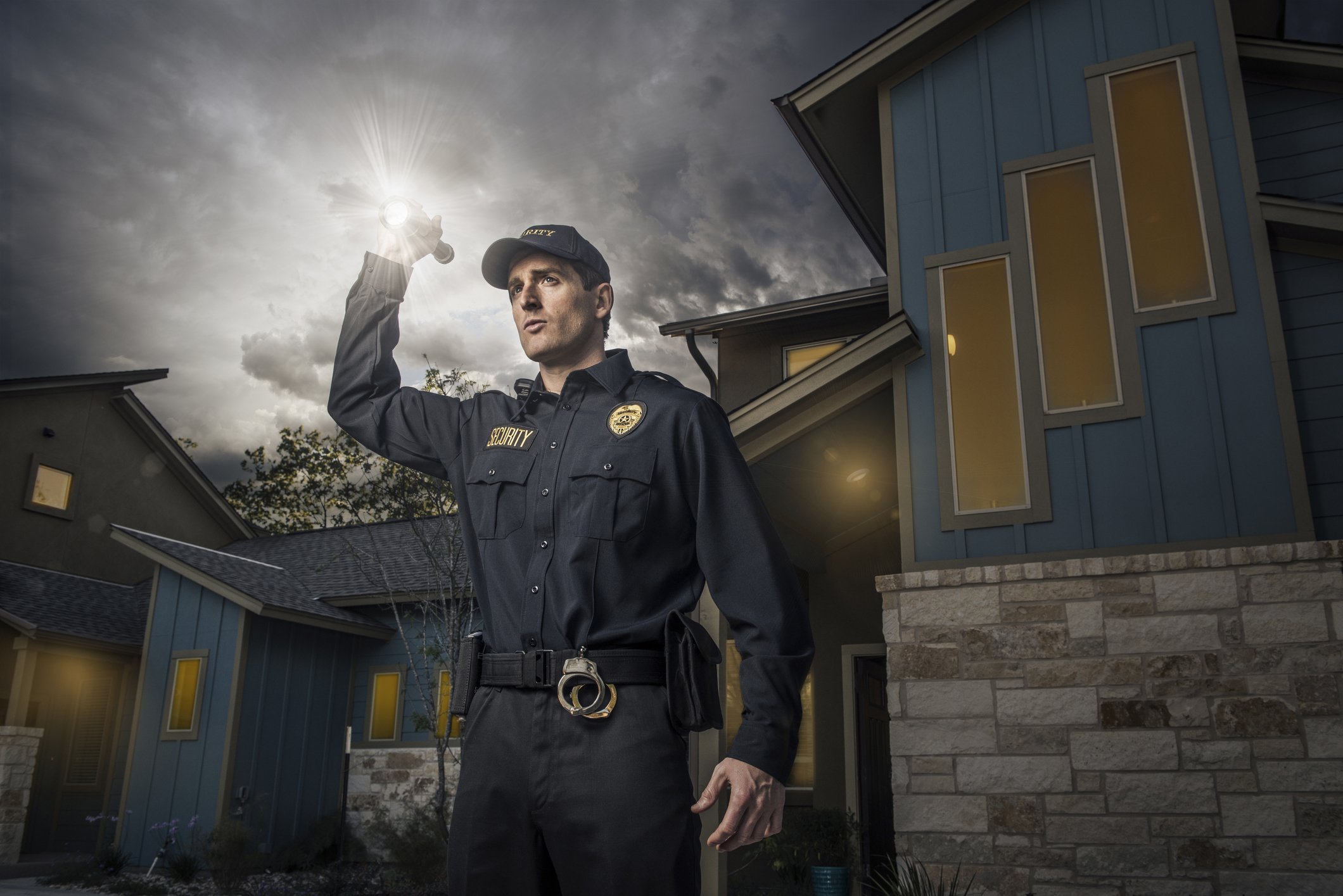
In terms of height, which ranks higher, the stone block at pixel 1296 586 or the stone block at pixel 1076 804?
the stone block at pixel 1296 586

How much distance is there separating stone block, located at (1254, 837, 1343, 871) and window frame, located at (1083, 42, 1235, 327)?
3271 millimetres

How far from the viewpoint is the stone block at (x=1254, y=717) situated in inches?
215

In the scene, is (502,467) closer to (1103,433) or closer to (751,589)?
(751,589)

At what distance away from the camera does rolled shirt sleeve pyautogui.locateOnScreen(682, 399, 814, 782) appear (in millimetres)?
1883

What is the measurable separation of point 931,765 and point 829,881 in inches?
99.9

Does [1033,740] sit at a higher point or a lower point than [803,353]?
lower

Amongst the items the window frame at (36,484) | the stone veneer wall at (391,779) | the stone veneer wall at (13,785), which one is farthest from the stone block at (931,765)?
the window frame at (36,484)

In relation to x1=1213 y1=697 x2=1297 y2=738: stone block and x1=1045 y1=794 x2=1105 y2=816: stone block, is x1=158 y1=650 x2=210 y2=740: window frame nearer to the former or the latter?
x1=1045 y1=794 x2=1105 y2=816: stone block

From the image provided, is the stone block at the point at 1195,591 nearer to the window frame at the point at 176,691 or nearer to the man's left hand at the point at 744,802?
the man's left hand at the point at 744,802

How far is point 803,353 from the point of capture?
38.4 feet

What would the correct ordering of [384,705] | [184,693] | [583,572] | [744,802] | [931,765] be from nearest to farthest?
[744,802]
[583,572]
[931,765]
[184,693]
[384,705]

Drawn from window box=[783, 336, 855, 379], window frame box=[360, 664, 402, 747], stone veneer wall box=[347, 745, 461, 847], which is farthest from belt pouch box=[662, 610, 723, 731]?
window frame box=[360, 664, 402, 747]

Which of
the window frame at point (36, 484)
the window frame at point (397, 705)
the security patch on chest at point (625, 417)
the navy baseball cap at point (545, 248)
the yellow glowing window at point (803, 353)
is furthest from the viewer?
the window frame at point (36, 484)

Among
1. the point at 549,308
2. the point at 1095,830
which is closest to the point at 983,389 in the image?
the point at 1095,830
